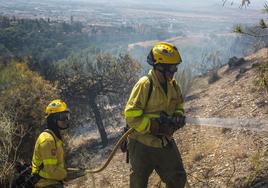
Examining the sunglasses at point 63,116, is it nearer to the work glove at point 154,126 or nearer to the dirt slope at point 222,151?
the work glove at point 154,126

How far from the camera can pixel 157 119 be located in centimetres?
416

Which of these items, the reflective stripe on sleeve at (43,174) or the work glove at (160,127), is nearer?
the work glove at (160,127)

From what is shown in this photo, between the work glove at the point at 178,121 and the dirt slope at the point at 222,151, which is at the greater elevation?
the work glove at the point at 178,121

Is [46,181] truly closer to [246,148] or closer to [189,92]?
[246,148]

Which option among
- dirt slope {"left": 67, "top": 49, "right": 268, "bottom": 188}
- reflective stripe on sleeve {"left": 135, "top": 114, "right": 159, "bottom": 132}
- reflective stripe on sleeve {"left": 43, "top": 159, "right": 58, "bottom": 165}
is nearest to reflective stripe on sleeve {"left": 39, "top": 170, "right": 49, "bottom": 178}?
reflective stripe on sleeve {"left": 43, "top": 159, "right": 58, "bottom": 165}

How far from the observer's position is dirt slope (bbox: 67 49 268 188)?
660 centimetres

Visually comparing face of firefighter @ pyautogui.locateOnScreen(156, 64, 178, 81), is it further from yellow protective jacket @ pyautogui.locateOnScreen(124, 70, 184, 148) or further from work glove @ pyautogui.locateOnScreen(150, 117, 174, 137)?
work glove @ pyautogui.locateOnScreen(150, 117, 174, 137)

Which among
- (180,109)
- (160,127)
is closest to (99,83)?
(180,109)

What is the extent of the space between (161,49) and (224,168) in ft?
12.8

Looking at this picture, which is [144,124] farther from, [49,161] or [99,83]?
[99,83]

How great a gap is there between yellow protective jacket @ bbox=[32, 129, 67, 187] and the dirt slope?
119 cm

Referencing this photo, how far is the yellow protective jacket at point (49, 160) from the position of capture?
174 inches

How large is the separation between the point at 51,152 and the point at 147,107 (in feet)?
3.75

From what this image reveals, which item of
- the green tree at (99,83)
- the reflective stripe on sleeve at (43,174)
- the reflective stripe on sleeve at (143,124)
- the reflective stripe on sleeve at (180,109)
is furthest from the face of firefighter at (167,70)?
the green tree at (99,83)
